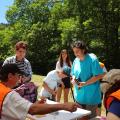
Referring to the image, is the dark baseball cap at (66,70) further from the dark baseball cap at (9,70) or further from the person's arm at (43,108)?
the person's arm at (43,108)

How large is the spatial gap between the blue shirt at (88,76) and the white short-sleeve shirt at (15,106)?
3.07 m

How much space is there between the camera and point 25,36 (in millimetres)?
51781

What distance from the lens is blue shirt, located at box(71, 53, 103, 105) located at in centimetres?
636

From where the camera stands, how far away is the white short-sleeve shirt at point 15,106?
10.9ft

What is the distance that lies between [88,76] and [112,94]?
3.24 meters

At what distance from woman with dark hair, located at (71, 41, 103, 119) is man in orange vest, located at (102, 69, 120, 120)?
2.92 metres

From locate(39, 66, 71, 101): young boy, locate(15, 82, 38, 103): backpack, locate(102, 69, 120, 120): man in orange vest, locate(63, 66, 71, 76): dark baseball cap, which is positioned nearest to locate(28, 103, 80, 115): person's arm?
locate(102, 69, 120, 120): man in orange vest

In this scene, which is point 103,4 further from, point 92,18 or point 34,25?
point 34,25

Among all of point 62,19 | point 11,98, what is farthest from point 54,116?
point 62,19

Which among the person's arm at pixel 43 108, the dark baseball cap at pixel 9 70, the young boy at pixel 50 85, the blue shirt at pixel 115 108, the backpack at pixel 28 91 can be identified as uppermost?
the dark baseball cap at pixel 9 70

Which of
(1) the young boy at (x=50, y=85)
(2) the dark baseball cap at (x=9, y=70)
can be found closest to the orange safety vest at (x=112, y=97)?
(2) the dark baseball cap at (x=9, y=70)

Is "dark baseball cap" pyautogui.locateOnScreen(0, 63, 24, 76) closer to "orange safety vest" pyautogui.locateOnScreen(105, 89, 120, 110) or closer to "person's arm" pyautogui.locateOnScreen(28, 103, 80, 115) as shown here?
"person's arm" pyautogui.locateOnScreen(28, 103, 80, 115)

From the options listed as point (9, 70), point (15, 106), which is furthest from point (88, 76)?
point (15, 106)

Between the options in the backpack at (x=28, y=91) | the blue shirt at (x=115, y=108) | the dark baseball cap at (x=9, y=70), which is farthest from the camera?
the backpack at (x=28, y=91)
